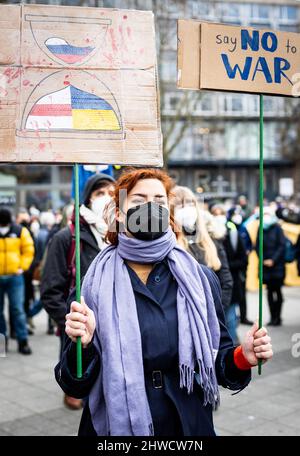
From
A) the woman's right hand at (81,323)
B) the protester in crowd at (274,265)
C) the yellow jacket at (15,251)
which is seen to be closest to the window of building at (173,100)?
the protester in crowd at (274,265)

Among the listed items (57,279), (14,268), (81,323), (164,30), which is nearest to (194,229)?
(57,279)

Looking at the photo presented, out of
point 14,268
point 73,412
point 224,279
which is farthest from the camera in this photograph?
point 14,268

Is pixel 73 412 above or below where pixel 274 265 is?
below

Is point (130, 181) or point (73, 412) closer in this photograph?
point (130, 181)

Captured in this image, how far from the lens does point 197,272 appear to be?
2717 mm

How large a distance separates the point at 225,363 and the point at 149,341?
1.28 feet

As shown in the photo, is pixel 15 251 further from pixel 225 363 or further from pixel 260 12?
pixel 260 12

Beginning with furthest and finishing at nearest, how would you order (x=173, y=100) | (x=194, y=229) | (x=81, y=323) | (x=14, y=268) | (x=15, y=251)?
(x=173, y=100) < (x=15, y=251) < (x=14, y=268) < (x=194, y=229) < (x=81, y=323)

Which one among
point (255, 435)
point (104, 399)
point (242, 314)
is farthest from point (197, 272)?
point (242, 314)

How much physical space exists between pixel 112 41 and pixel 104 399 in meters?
1.44

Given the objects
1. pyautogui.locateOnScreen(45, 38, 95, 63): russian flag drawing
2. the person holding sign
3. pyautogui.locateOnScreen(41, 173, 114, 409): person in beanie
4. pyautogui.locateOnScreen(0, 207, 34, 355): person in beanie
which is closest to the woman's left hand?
the person holding sign

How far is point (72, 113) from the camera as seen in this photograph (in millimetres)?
2609

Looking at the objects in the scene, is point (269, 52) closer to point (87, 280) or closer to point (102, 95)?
point (102, 95)
